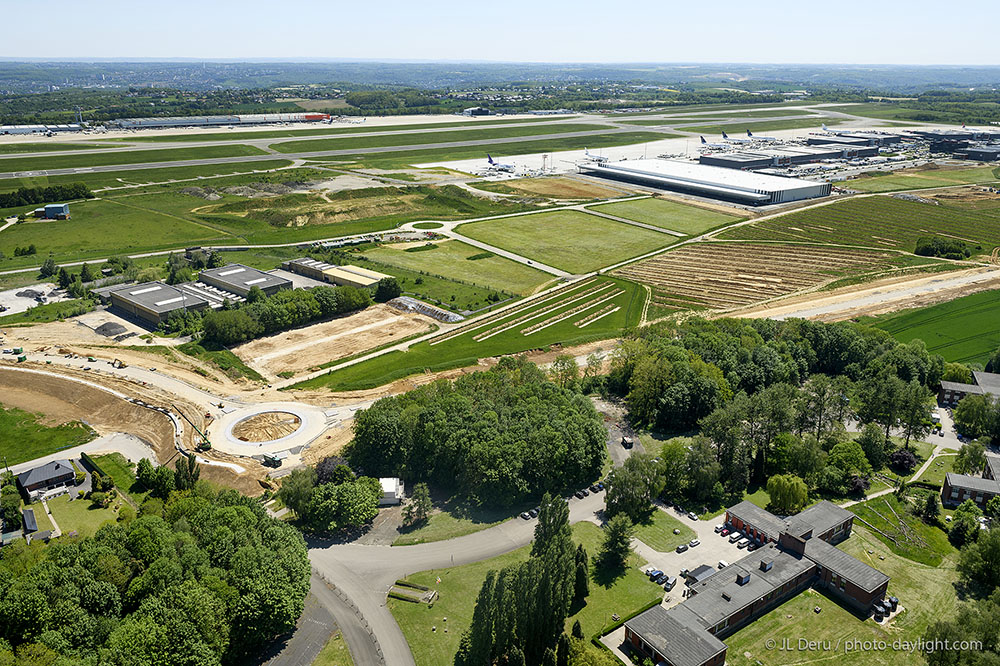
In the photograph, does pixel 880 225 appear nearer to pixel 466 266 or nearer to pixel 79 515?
pixel 466 266

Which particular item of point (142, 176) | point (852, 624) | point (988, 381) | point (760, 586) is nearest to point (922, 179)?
point (988, 381)

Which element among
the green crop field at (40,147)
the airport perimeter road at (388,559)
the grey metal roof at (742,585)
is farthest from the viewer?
the green crop field at (40,147)

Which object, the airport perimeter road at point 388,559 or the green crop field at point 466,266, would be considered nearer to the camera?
the airport perimeter road at point 388,559

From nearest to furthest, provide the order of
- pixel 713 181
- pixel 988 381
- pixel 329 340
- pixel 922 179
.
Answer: pixel 988 381 < pixel 329 340 < pixel 713 181 < pixel 922 179

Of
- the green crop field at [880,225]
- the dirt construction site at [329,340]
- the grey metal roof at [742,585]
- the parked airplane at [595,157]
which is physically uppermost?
the parked airplane at [595,157]

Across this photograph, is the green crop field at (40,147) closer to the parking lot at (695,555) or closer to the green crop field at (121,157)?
the green crop field at (121,157)

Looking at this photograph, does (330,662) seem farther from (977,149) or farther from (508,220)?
(977,149)

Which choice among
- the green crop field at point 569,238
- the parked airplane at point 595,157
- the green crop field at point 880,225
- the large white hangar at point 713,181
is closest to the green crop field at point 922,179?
the large white hangar at point 713,181
